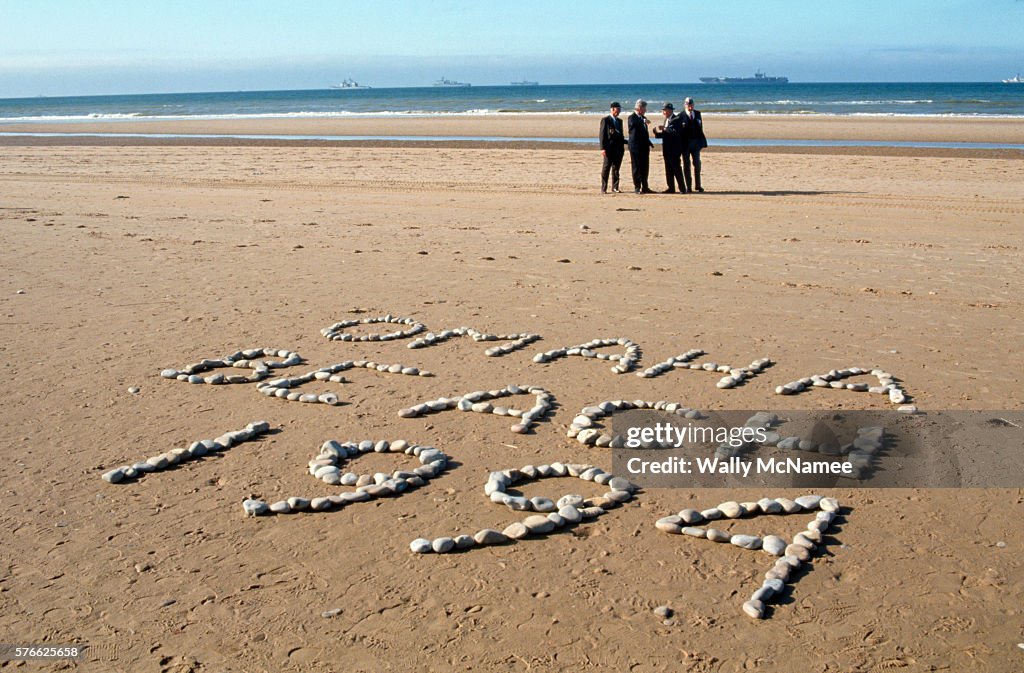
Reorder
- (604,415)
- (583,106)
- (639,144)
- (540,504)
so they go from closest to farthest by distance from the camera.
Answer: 1. (540,504)
2. (604,415)
3. (639,144)
4. (583,106)

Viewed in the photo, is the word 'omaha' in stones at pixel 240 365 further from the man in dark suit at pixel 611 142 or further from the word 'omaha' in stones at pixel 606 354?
the man in dark suit at pixel 611 142

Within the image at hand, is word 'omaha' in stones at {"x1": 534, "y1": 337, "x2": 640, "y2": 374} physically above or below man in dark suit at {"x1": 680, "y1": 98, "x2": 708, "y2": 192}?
below

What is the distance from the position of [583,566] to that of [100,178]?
72.1 feet

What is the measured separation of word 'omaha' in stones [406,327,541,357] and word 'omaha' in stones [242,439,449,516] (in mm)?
2160

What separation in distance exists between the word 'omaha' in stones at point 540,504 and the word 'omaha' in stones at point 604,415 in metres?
0.37

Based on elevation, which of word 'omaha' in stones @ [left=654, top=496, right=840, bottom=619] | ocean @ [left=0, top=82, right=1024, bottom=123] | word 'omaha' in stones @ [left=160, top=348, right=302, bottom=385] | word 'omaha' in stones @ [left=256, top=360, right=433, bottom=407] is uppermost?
ocean @ [left=0, top=82, right=1024, bottom=123]

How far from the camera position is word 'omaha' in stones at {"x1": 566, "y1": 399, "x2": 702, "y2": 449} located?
5.82m

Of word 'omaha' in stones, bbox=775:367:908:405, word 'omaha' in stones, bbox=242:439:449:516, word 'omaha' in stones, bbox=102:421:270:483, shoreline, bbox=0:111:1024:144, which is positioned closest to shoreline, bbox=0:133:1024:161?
shoreline, bbox=0:111:1024:144

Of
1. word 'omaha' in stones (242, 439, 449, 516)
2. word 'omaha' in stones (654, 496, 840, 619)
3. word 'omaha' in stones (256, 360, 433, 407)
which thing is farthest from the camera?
word 'omaha' in stones (256, 360, 433, 407)

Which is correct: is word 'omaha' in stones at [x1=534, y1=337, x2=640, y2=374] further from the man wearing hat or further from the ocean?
the ocean

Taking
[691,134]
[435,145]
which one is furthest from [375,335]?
[435,145]

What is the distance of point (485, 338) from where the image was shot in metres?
8.19

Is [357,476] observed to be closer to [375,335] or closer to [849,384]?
[375,335]

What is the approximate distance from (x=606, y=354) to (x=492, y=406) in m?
1.56
